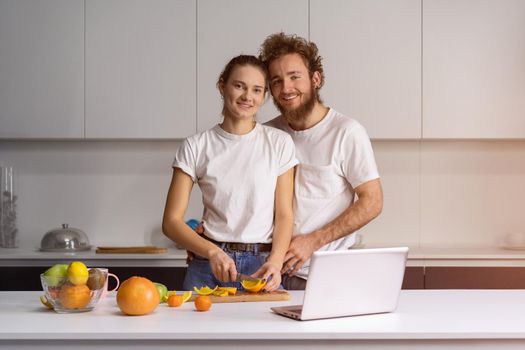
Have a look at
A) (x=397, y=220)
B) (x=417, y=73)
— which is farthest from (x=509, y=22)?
(x=397, y=220)

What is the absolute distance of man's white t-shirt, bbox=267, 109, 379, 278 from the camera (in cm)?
268

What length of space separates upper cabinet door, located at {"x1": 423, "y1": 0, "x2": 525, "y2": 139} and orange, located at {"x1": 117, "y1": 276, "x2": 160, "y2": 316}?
2337 mm

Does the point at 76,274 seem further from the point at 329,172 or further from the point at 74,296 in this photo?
the point at 329,172

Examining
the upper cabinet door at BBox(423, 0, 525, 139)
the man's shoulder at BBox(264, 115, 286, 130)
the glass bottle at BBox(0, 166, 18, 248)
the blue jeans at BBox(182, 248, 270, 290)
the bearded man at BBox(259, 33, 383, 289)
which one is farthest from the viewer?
Answer: the glass bottle at BBox(0, 166, 18, 248)

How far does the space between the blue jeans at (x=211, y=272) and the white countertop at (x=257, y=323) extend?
1.06ft

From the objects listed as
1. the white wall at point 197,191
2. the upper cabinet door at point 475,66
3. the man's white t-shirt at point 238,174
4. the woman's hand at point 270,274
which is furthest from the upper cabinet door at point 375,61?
the woman's hand at point 270,274

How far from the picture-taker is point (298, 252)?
2553 mm

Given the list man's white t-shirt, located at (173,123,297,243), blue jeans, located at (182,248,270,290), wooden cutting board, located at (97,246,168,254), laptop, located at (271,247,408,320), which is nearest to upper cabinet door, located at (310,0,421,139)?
wooden cutting board, located at (97,246,168,254)

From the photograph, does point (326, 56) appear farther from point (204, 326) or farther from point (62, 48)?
point (204, 326)

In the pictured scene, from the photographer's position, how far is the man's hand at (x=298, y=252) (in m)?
2.54

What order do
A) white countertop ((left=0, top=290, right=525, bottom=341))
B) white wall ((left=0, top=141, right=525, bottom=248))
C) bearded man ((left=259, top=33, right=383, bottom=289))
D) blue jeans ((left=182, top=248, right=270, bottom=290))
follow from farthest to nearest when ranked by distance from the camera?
white wall ((left=0, top=141, right=525, bottom=248)) < bearded man ((left=259, top=33, right=383, bottom=289)) < blue jeans ((left=182, top=248, right=270, bottom=290)) < white countertop ((left=0, top=290, right=525, bottom=341))

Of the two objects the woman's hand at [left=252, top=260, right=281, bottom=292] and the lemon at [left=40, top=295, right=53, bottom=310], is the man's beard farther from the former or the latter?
the lemon at [left=40, top=295, right=53, bottom=310]

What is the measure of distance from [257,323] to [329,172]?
0.94 metres

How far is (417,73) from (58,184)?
1.98 m
